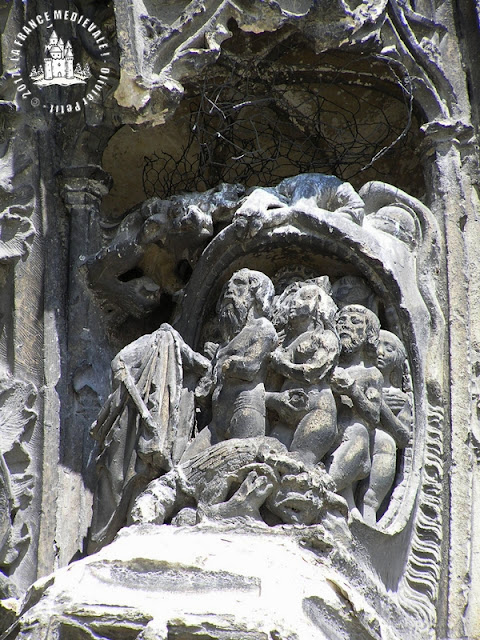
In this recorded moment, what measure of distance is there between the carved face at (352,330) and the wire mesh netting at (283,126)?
0.97m

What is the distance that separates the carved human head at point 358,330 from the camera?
5332mm

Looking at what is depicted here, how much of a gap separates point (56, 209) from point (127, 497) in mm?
1484

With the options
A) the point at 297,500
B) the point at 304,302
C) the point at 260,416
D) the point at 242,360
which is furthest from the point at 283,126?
the point at 297,500

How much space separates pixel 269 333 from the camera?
17.3ft

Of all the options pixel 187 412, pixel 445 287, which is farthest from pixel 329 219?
pixel 187 412

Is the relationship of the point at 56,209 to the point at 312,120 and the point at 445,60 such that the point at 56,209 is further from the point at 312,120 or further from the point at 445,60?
the point at 445,60

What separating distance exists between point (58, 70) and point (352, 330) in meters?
1.81

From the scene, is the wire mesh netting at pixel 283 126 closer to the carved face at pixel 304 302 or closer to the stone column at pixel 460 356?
the stone column at pixel 460 356

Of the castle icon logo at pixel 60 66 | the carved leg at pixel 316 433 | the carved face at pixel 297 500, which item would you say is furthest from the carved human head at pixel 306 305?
the castle icon logo at pixel 60 66

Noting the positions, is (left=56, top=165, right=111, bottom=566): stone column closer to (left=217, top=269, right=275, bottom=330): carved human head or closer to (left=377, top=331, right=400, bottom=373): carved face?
(left=217, top=269, right=275, bottom=330): carved human head

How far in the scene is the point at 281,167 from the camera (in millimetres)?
6562

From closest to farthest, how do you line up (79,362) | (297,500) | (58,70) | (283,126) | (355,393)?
(297,500) → (355,393) → (79,362) → (58,70) → (283,126)

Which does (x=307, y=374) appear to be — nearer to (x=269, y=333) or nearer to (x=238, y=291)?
(x=269, y=333)

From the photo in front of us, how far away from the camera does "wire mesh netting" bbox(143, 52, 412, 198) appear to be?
626 centimetres
